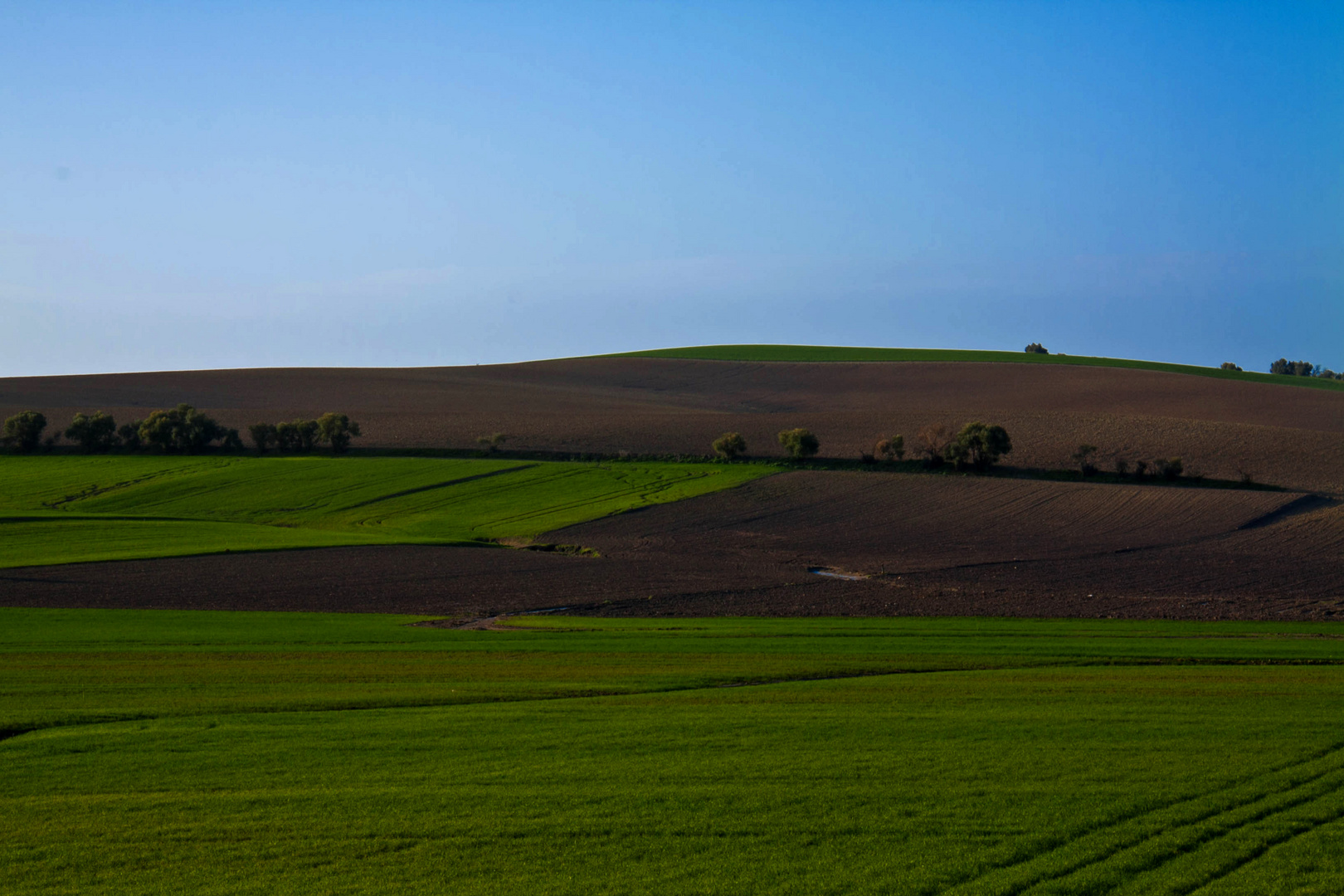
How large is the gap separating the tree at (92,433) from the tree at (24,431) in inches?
72.0

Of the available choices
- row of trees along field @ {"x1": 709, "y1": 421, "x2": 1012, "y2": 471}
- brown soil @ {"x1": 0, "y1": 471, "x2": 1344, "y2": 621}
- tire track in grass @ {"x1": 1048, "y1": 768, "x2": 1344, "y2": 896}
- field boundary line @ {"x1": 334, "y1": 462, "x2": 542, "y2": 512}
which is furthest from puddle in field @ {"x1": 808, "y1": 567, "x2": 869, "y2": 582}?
tire track in grass @ {"x1": 1048, "y1": 768, "x2": 1344, "y2": 896}

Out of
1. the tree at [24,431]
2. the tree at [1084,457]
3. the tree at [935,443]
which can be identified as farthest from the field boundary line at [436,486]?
the tree at [1084,457]

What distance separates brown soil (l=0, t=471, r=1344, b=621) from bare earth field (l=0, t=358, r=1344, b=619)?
16cm

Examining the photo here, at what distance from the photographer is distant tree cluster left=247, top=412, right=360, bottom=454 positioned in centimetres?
6906

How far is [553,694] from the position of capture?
55.0 ft

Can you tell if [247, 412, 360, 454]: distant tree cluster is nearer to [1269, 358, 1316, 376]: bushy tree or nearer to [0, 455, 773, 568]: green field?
[0, 455, 773, 568]: green field

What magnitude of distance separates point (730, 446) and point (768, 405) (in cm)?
3054

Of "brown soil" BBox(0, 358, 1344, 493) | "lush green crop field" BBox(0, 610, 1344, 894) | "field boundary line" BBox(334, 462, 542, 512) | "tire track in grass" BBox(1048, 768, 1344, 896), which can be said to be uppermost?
"brown soil" BBox(0, 358, 1344, 493)

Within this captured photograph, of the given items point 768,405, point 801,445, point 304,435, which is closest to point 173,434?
point 304,435

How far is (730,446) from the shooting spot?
65.1m

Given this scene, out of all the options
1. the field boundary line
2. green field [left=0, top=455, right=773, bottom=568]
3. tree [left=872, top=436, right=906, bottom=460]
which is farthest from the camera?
tree [left=872, top=436, right=906, bottom=460]

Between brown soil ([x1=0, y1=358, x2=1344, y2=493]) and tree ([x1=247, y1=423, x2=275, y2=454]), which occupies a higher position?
brown soil ([x1=0, y1=358, x2=1344, y2=493])

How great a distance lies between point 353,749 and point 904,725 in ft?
23.1

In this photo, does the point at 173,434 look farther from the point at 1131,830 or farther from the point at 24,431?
the point at 1131,830
